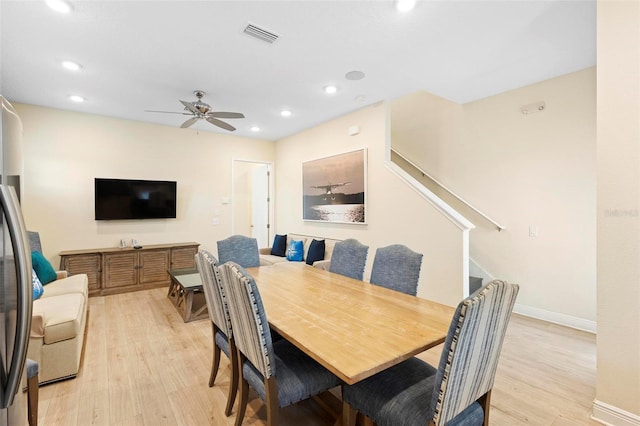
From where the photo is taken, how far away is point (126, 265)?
15.3 feet

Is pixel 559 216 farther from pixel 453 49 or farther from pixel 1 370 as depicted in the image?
pixel 1 370

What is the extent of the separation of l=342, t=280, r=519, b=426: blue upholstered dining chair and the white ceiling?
84.6 inches

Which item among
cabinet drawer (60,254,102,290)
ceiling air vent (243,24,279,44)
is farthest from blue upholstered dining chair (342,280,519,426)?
cabinet drawer (60,254,102,290)

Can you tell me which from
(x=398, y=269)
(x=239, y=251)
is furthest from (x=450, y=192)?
(x=239, y=251)

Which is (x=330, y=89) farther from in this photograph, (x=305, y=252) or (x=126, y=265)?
(x=126, y=265)

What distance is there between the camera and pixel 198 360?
2.63 meters

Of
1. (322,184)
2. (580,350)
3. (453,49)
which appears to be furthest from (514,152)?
(322,184)

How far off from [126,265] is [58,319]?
2499 mm

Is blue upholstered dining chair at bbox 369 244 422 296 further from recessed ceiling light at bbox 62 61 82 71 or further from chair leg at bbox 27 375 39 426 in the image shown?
recessed ceiling light at bbox 62 61 82 71

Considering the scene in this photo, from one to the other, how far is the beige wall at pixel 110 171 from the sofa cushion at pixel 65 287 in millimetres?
1459

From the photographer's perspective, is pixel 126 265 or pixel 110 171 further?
pixel 110 171

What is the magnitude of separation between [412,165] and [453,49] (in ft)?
7.89

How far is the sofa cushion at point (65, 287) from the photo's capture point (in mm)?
3055

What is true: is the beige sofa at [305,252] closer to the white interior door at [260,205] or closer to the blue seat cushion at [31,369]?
the white interior door at [260,205]
